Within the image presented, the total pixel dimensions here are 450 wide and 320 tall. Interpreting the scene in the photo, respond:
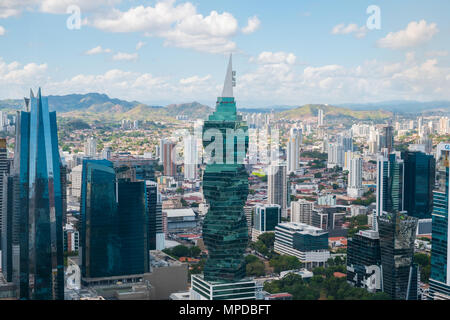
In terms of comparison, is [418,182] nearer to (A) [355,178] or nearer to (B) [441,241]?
(A) [355,178]

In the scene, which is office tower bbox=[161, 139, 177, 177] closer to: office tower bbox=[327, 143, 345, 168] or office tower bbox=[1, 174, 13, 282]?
office tower bbox=[1, 174, 13, 282]

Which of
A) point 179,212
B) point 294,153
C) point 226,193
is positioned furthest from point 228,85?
point 294,153

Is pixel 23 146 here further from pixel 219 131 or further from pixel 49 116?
pixel 219 131

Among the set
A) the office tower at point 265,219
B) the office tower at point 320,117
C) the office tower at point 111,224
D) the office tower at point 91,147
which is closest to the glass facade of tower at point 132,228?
the office tower at point 111,224

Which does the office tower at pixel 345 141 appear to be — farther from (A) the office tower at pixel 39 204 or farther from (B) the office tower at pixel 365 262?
(A) the office tower at pixel 39 204
